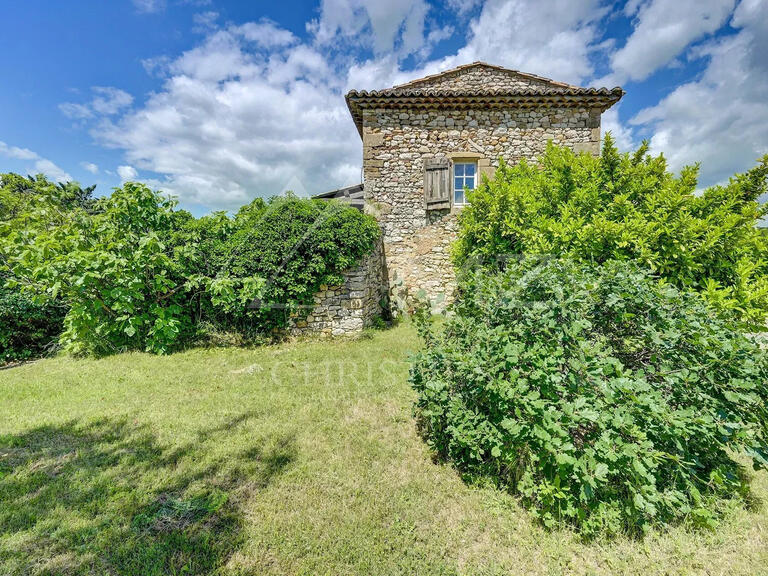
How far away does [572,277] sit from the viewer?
2852mm

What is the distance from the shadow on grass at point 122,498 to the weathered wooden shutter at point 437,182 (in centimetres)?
774

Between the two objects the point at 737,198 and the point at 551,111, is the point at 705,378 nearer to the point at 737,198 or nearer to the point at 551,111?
the point at 737,198

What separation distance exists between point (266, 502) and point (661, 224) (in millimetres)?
5649

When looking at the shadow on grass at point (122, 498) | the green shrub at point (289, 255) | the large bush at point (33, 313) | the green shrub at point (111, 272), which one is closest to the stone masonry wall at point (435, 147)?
A: the green shrub at point (289, 255)

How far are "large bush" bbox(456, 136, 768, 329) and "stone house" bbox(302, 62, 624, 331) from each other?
4.07 metres

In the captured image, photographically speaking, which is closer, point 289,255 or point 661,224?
point 661,224

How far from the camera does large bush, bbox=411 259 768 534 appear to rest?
2168 mm

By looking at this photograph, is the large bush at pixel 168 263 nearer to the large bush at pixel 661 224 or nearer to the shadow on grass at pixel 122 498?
the shadow on grass at pixel 122 498

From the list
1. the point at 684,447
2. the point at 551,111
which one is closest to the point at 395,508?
the point at 684,447

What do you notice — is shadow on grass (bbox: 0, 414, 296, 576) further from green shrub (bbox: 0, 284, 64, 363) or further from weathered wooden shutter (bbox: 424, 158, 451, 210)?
weathered wooden shutter (bbox: 424, 158, 451, 210)

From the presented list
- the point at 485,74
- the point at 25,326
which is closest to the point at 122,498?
the point at 25,326

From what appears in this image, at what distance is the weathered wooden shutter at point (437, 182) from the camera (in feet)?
30.7

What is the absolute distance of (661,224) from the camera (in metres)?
4.36

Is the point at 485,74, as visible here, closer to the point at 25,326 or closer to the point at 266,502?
the point at 266,502
